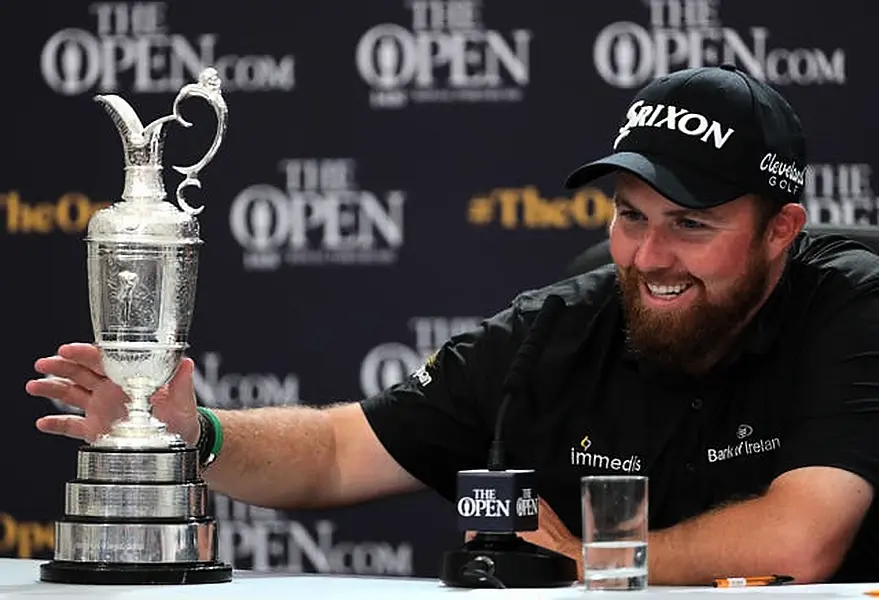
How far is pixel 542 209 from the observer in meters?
4.00

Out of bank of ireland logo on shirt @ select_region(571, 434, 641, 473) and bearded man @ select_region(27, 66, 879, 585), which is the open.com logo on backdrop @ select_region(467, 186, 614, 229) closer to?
bearded man @ select_region(27, 66, 879, 585)

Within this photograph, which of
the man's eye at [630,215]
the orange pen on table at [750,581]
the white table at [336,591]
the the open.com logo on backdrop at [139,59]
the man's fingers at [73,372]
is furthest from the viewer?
the the open.com logo on backdrop at [139,59]

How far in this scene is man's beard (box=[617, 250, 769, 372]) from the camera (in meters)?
2.60

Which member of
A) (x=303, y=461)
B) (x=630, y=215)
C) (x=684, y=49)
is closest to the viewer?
(x=630, y=215)

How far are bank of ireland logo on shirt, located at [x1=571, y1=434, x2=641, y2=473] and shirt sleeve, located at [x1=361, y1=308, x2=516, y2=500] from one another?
160 millimetres

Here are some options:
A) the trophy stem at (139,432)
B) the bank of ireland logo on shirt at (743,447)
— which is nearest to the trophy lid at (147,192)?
the trophy stem at (139,432)

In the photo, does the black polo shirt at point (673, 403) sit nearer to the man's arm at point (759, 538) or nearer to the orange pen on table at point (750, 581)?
the man's arm at point (759, 538)

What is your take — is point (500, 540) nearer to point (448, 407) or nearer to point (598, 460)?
point (598, 460)

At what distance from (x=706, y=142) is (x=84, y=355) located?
35.1 inches

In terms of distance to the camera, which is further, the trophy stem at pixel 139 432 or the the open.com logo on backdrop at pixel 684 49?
the the open.com logo on backdrop at pixel 684 49

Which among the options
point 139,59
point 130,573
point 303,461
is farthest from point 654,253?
point 139,59

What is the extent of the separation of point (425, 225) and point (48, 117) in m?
0.91

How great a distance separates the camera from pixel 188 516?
6.99 ft

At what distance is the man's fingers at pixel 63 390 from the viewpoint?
240 centimetres
